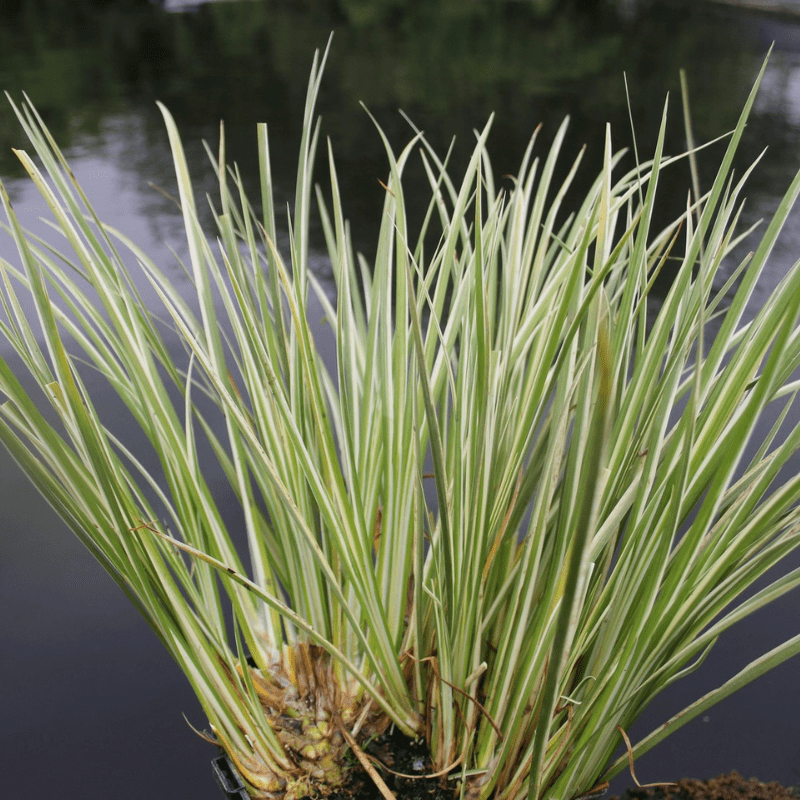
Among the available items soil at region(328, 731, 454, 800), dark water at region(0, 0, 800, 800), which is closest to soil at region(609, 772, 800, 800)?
dark water at region(0, 0, 800, 800)

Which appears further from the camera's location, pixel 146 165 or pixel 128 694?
pixel 146 165

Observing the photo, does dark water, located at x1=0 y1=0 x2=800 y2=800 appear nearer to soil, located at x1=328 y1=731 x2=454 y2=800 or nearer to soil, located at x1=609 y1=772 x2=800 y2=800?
soil, located at x1=609 y1=772 x2=800 y2=800

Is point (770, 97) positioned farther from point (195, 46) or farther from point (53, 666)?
point (53, 666)

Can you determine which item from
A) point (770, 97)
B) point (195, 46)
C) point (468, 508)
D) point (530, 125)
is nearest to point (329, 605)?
point (468, 508)

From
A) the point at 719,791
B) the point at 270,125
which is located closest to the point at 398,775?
the point at 719,791

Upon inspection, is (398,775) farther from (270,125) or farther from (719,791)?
(270,125)
